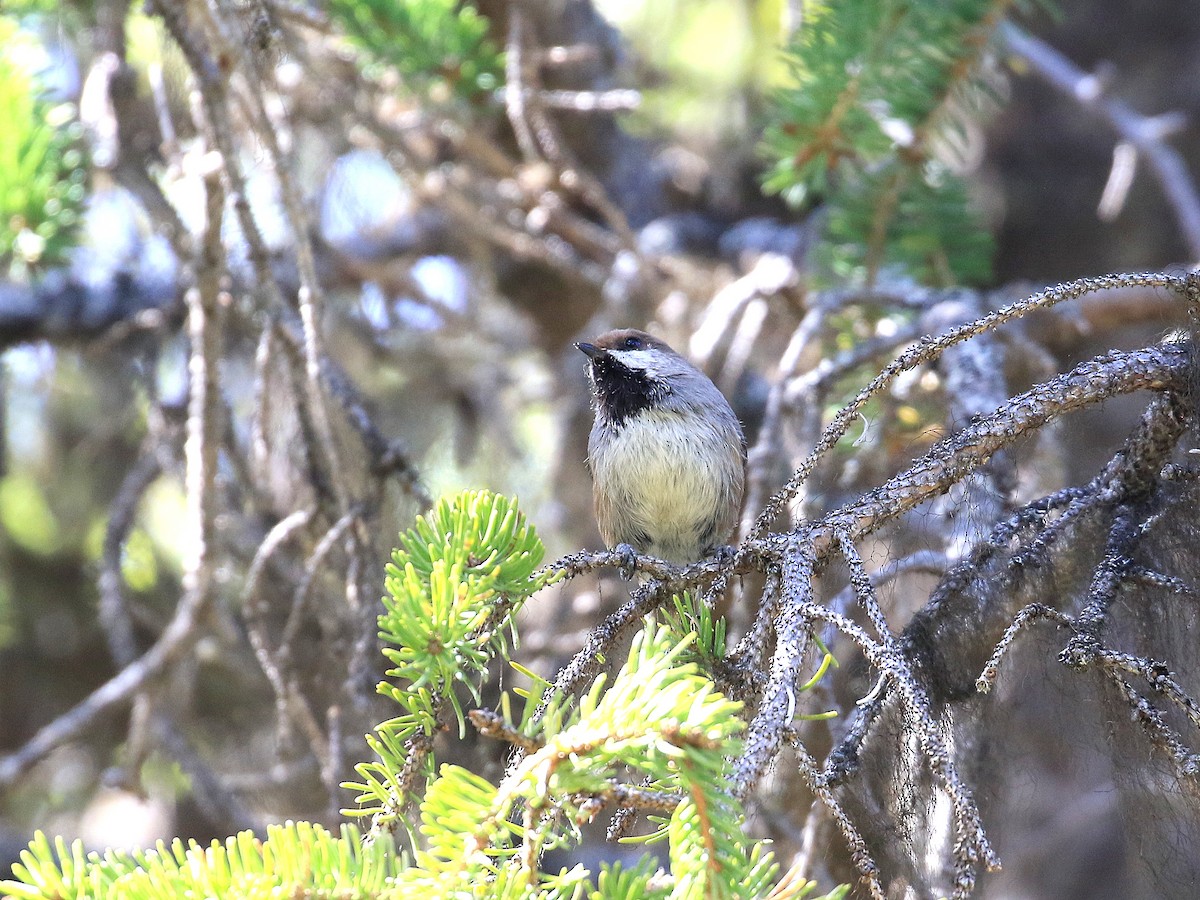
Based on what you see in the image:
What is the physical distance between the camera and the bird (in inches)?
126

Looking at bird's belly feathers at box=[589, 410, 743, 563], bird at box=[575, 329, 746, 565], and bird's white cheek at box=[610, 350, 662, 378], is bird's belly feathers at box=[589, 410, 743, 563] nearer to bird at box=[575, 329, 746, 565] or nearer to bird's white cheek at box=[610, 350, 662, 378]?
A: bird at box=[575, 329, 746, 565]

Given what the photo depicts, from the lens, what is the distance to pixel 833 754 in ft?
4.78

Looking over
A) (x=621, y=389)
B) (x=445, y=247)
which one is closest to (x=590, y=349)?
(x=621, y=389)

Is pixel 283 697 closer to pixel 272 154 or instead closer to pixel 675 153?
pixel 272 154

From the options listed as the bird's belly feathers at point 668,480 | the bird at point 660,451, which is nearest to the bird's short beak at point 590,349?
the bird at point 660,451

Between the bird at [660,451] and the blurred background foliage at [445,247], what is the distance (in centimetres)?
26

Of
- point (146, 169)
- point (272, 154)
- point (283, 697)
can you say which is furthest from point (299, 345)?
point (146, 169)

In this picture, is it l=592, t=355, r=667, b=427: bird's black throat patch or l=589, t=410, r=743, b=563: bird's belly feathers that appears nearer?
l=589, t=410, r=743, b=563: bird's belly feathers

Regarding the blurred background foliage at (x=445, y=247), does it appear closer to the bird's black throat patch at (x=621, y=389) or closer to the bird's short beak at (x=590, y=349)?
the bird's black throat patch at (x=621, y=389)

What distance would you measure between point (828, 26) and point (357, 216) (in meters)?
1.96

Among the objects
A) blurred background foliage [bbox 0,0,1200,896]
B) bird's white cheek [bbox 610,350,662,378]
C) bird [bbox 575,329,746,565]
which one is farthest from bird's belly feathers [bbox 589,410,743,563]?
blurred background foliage [bbox 0,0,1200,896]

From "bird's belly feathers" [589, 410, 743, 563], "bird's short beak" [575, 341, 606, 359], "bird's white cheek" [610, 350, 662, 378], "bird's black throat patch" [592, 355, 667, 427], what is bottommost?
"bird's belly feathers" [589, 410, 743, 563]

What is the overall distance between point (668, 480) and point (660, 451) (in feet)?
0.31

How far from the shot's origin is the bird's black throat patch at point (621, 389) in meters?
3.33
